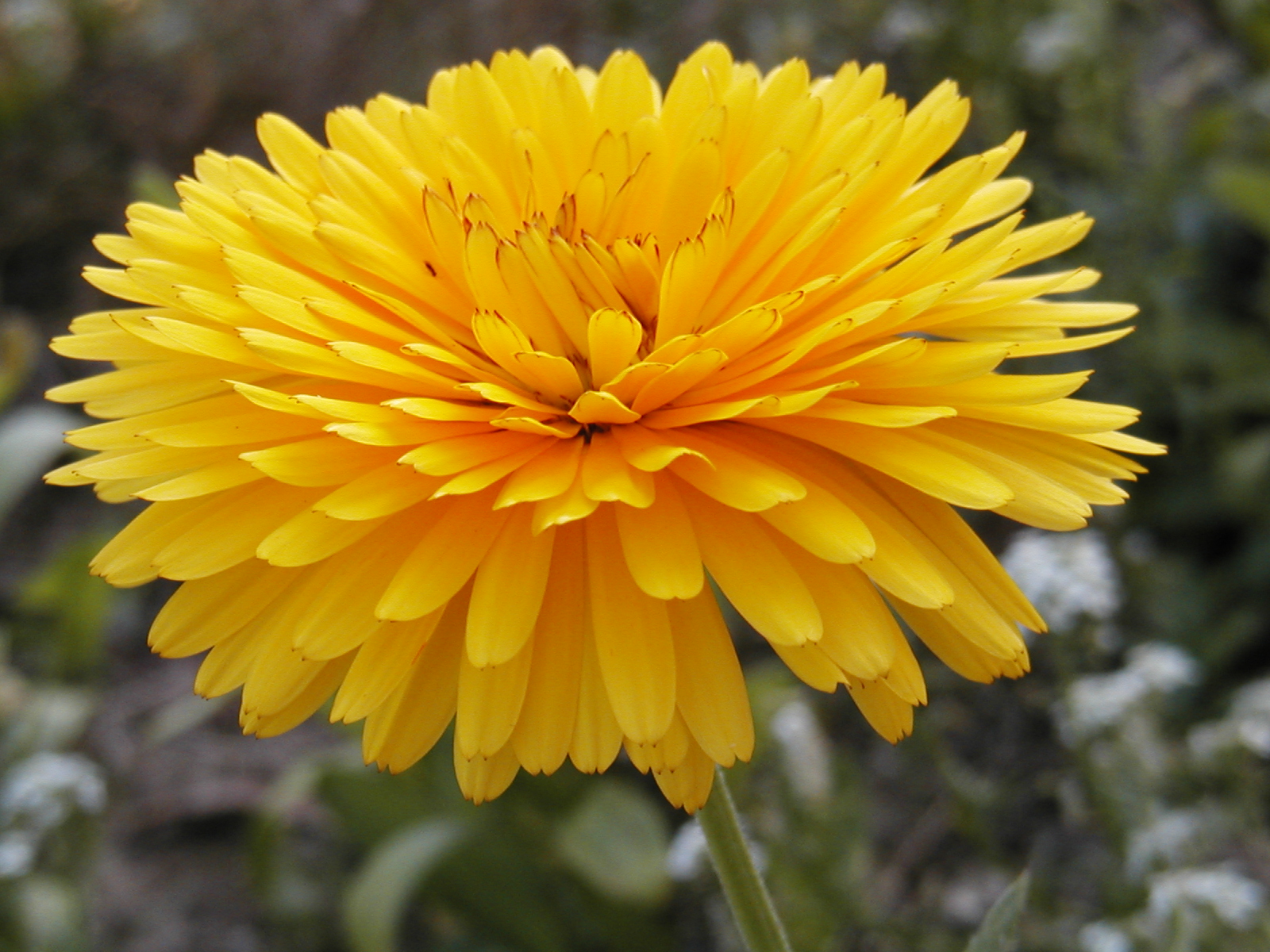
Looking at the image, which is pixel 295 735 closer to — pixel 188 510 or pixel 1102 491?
pixel 188 510

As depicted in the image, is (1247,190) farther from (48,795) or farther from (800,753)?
(48,795)

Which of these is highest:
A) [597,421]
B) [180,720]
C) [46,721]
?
[597,421]

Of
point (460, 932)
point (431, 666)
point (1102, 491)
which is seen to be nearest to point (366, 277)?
point (431, 666)

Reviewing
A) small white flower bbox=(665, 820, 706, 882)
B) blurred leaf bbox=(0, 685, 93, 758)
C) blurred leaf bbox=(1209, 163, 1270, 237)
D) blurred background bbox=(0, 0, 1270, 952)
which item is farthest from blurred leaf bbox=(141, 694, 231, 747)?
blurred leaf bbox=(1209, 163, 1270, 237)

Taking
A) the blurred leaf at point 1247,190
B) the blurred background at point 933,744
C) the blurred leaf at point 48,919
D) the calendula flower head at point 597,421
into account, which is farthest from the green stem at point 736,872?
the blurred leaf at point 1247,190

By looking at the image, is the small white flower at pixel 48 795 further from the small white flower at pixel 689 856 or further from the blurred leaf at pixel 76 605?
the small white flower at pixel 689 856

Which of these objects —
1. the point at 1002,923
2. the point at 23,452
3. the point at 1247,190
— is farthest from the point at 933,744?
the point at 23,452
